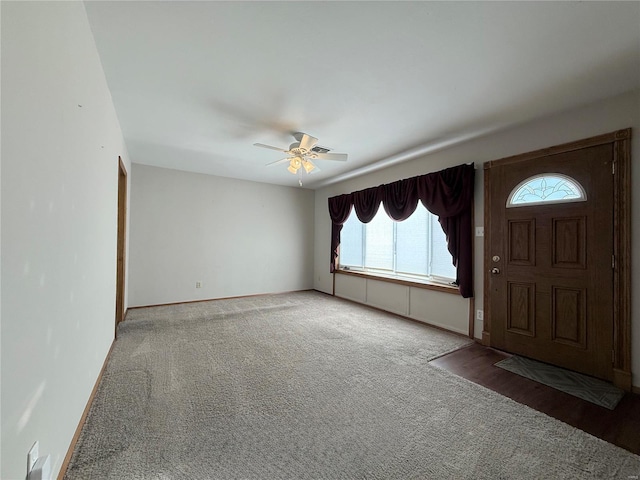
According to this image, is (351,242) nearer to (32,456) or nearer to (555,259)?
(555,259)

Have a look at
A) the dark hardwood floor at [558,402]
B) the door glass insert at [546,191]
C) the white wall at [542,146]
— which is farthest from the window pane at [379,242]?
the dark hardwood floor at [558,402]

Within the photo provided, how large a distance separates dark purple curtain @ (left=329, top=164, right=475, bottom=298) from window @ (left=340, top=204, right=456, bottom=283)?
22cm

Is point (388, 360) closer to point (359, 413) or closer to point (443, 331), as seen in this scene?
point (359, 413)

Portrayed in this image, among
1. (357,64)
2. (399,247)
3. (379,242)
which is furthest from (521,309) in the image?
(357,64)

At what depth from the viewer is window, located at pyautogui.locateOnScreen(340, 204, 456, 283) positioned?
149 inches

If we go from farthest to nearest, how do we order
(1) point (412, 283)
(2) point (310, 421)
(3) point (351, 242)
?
(3) point (351, 242) < (1) point (412, 283) < (2) point (310, 421)

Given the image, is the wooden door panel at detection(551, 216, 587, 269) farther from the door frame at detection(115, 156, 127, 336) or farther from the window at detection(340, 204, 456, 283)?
the door frame at detection(115, 156, 127, 336)

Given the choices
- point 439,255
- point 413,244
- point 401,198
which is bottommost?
point 439,255

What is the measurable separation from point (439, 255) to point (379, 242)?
4.09 feet

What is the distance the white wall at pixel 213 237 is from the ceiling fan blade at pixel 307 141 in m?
2.92

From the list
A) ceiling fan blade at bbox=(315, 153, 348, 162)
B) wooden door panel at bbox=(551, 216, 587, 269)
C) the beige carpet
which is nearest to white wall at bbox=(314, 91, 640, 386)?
wooden door panel at bbox=(551, 216, 587, 269)

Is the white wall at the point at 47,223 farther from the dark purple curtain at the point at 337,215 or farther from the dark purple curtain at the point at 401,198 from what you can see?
the dark purple curtain at the point at 337,215

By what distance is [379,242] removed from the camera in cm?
482

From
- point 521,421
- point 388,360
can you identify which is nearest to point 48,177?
point 388,360
